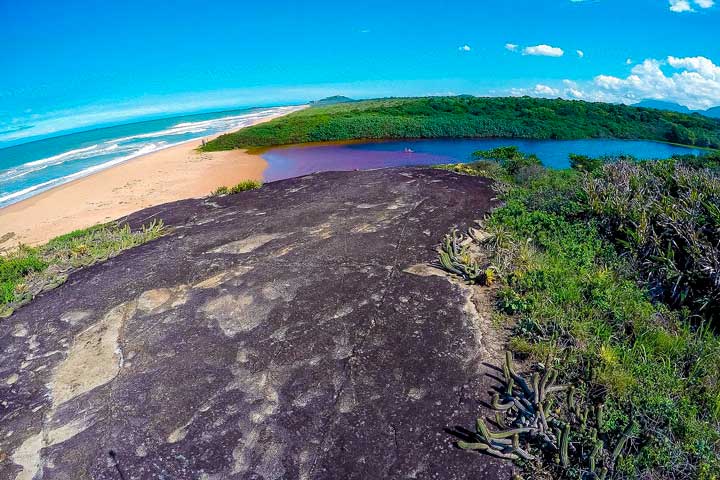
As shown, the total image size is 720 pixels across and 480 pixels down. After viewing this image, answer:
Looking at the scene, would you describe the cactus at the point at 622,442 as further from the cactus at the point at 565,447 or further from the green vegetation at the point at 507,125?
the green vegetation at the point at 507,125

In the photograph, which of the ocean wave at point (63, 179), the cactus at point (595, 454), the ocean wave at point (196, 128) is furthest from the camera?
the ocean wave at point (196, 128)

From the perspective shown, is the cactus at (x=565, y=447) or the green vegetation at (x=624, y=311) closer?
the cactus at (x=565, y=447)

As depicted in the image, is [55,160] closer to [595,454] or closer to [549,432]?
[549,432]

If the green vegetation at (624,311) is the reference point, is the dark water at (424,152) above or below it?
above

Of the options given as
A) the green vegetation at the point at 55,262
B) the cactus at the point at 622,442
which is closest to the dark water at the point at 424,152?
the green vegetation at the point at 55,262

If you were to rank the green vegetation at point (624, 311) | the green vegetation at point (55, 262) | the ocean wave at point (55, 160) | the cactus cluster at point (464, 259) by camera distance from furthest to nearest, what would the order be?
1. the ocean wave at point (55, 160)
2. the green vegetation at point (55, 262)
3. the cactus cluster at point (464, 259)
4. the green vegetation at point (624, 311)

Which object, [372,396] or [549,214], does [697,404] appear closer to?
[372,396]

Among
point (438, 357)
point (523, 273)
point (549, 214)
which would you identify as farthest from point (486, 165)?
point (438, 357)

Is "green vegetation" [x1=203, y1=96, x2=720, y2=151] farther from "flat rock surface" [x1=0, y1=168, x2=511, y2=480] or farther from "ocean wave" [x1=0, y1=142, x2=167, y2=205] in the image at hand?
"flat rock surface" [x1=0, y1=168, x2=511, y2=480]
